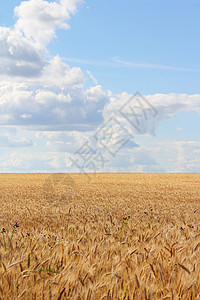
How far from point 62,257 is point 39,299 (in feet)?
3.76

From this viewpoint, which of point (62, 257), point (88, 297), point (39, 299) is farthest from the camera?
point (62, 257)

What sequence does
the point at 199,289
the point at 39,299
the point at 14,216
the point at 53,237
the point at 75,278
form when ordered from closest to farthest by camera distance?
the point at 39,299
the point at 75,278
the point at 199,289
the point at 53,237
the point at 14,216

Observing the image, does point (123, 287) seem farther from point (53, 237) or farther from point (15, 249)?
point (53, 237)

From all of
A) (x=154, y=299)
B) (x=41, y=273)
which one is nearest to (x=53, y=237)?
(x=41, y=273)

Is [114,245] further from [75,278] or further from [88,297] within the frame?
[88,297]

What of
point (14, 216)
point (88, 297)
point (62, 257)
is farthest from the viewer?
point (14, 216)

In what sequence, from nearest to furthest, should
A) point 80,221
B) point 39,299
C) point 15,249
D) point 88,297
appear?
point 88,297 < point 39,299 < point 15,249 < point 80,221

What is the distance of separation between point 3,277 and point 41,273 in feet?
1.39

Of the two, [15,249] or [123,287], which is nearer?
[123,287]

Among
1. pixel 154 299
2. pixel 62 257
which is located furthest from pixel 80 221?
pixel 154 299

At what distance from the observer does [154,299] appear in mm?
3006

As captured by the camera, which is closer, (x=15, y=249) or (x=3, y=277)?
(x=3, y=277)

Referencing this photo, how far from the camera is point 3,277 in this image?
3.24 metres

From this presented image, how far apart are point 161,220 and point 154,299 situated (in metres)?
5.48
